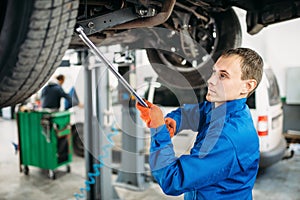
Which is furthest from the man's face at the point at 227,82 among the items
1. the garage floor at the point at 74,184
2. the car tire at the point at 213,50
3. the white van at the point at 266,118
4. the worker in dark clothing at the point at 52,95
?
the worker in dark clothing at the point at 52,95

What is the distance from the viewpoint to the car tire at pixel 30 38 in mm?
812

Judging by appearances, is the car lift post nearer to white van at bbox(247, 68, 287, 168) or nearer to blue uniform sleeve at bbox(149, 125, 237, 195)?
white van at bbox(247, 68, 287, 168)

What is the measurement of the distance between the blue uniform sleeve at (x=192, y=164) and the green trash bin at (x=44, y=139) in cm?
288

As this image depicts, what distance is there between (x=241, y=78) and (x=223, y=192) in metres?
0.44

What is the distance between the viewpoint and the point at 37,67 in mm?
922

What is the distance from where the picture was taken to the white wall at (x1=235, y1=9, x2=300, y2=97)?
5254 mm

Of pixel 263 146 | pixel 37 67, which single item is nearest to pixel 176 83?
pixel 37 67

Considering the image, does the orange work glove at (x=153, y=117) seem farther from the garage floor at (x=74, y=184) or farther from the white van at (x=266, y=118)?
the white van at (x=266, y=118)

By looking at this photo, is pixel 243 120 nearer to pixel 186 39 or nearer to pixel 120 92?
pixel 186 39

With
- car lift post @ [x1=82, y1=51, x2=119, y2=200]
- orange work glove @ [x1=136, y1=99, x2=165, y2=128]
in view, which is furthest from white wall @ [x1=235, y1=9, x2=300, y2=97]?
orange work glove @ [x1=136, y1=99, x2=165, y2=128]

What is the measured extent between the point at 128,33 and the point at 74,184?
2334mm

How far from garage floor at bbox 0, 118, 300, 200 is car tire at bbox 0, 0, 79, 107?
249 cm

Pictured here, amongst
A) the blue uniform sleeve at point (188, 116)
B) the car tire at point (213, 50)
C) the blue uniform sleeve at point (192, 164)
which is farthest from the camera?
the car tire at point (213, 50)

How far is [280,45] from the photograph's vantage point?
5.42m
